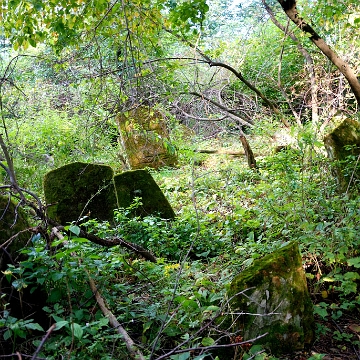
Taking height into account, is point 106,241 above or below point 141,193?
below

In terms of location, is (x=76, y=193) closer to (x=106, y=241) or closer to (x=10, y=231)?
(x=106, y=241)

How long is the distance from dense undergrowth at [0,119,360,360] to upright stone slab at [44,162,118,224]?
0.93 meters

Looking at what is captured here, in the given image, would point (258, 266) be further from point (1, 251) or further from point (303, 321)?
point (1, 251)

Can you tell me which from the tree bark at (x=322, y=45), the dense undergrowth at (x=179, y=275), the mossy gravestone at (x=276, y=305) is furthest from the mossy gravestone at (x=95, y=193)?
the tree bark at (x=322, y=45)

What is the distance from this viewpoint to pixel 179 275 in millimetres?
2547

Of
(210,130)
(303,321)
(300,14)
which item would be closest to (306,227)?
(303,321)

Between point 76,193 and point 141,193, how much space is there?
930mm

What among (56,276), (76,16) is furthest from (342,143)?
(56,276)

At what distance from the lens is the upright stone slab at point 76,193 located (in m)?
5.73

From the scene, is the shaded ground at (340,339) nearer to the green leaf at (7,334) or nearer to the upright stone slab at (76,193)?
the green leaf at (7,334)

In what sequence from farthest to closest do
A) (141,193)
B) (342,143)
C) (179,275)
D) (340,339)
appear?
(141,193), (342,143), (340,339), (179,275)

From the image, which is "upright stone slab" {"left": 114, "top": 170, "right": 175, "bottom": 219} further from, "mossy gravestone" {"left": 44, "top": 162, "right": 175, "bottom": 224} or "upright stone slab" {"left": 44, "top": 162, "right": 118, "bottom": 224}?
"upright stone slab" {"left": 44, "top": 162, "right": 118, "bottom": 224}

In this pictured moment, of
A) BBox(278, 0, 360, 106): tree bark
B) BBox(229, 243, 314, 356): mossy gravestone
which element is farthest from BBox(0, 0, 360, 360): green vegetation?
BBox(278, 0, 360, 106): tree bark

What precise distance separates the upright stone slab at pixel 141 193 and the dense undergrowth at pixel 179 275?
2.28 feet
